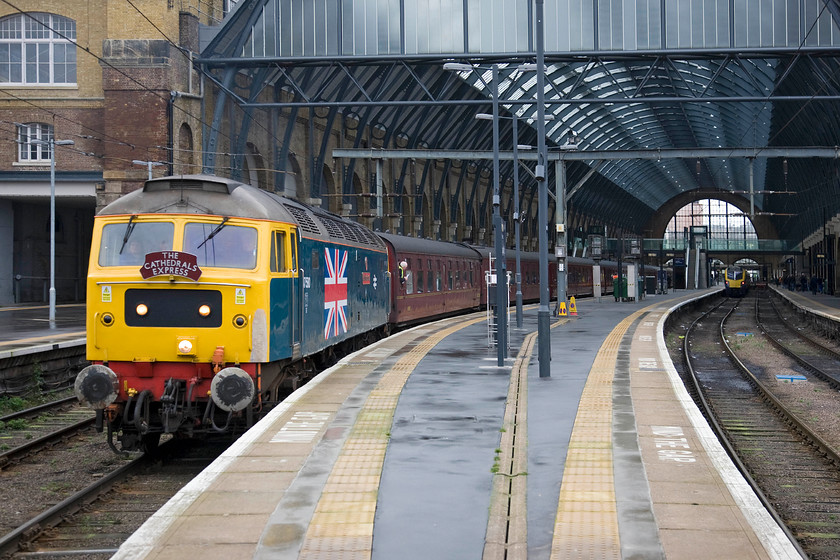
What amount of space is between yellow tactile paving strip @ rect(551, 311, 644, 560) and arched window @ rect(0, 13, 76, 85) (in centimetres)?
3336

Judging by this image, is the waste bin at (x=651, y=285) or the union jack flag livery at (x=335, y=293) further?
the waste bin at (x=651, y=285)

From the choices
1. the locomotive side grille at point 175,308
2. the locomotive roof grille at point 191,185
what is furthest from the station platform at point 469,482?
the locomotive roof grille at point 191,185

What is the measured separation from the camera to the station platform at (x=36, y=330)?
2066 cm

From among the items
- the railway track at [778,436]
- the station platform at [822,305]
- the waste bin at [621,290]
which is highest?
the waste bin at [621,290]

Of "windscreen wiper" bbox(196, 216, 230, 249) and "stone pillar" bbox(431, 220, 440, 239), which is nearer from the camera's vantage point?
"windscreen wiper" bbox(196, 216, 230, 249)

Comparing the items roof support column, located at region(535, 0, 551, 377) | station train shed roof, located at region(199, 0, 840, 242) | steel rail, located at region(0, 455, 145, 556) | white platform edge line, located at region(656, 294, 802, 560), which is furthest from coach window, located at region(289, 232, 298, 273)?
station train shed roof, located at region(199, 0, 840, 242)

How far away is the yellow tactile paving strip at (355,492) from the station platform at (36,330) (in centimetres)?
930

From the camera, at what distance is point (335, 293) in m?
17.5

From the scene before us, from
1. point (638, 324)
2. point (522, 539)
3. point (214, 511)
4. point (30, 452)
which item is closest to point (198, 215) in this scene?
point (30, 452)

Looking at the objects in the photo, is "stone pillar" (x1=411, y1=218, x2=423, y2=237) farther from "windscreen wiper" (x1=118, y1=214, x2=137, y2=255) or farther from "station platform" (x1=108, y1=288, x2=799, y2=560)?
"windscreen wiper" (x1=118, y1=214, x2=137, y2=255)

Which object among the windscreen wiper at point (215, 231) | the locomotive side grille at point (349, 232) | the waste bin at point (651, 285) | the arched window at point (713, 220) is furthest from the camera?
the arched window at point (713, 220)

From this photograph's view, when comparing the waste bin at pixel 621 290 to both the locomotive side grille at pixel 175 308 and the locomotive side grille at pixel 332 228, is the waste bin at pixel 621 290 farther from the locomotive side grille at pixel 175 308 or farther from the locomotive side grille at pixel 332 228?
the locomotive side grille at pixel 175 308

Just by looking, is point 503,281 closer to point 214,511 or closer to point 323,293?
point 323,293

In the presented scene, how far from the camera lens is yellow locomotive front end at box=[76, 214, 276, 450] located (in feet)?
39.1
